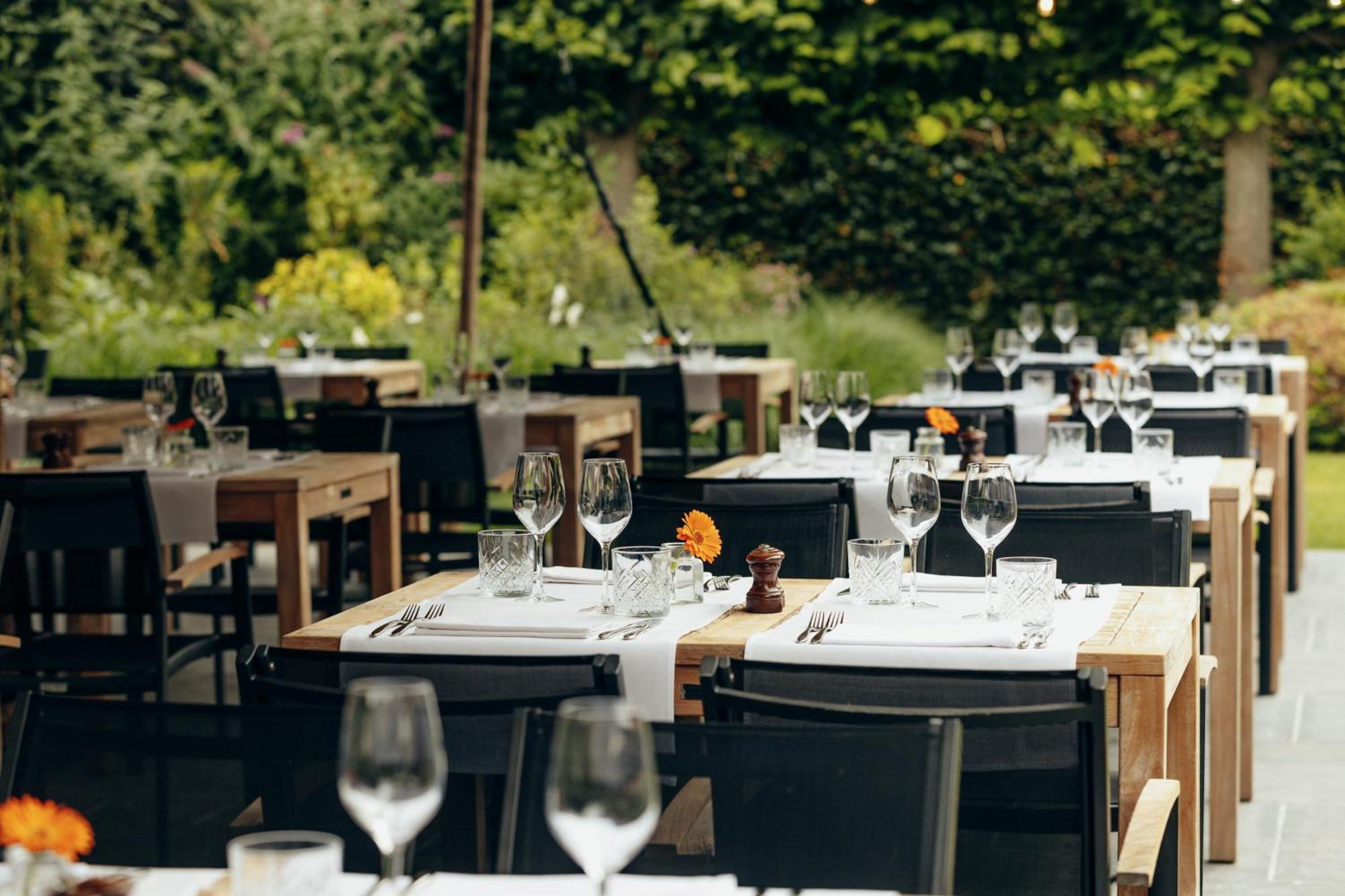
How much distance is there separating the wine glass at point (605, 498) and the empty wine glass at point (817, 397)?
1.98m

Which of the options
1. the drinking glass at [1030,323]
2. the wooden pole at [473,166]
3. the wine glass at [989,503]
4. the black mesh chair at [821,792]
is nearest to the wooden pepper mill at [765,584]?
the wine glass at [989,503]

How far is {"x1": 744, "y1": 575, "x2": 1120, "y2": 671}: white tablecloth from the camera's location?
2.63 m

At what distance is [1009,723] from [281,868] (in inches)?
40.4

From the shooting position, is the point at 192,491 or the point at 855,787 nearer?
the point at 855,787

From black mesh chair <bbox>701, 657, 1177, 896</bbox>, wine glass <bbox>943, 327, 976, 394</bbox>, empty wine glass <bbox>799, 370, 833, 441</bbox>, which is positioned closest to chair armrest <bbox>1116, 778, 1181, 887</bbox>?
black mesh chair <bbox>701, 657, 1177, 896</bbox>

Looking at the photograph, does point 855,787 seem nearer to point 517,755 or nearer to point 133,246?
point 517,755

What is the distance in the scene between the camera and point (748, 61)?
13.6m

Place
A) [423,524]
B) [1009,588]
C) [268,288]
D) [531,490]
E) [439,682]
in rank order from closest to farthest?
[439,682], [1009,588], [531,490], [423,524], [268,288]

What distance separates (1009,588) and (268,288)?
11163 mm

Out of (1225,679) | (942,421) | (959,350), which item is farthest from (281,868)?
(959,350)

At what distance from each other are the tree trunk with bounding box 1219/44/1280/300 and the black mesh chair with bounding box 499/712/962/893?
11984 mm

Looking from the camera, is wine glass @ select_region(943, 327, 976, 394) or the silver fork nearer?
the silver fork

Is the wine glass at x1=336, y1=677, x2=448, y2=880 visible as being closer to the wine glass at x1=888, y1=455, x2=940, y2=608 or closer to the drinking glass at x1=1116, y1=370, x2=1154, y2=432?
the wine glass at x1=888, y1=455, x2=940, y2=608

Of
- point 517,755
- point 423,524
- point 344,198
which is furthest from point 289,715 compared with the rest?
point 344,198
